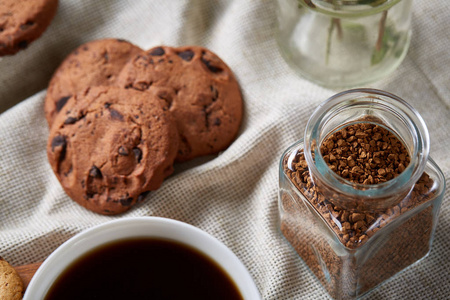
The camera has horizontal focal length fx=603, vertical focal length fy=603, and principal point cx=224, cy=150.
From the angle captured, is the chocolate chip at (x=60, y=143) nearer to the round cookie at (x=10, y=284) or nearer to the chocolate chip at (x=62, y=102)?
the chocolate chip at (x=62, y=102)

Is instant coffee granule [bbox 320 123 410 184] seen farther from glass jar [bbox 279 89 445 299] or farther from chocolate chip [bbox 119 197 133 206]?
chocolate chip [bbox 119 197 133 206]

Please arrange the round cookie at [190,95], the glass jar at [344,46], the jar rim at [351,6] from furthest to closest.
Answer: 1. the glass jar at [344,46]
2. the round cookie at [190,95]
3. the jar rim at [351,6]

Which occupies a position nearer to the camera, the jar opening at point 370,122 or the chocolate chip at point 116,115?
the jar opening at point 370,122

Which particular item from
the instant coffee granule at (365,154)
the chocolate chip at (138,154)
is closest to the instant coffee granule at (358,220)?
the instant coffee granule at (365,154)

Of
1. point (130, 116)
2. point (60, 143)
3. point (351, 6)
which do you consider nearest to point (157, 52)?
point (130, 116)

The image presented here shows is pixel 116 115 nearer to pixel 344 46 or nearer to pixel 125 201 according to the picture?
pixel 125 201
